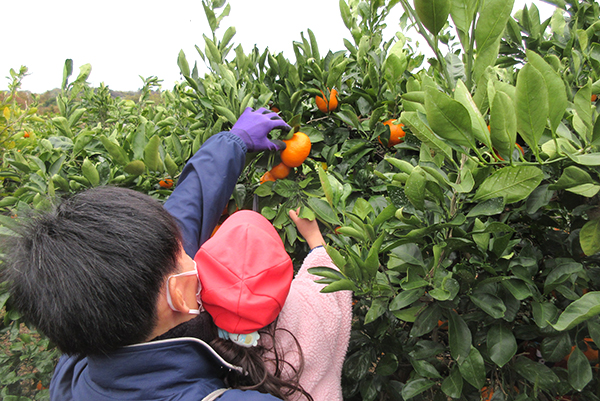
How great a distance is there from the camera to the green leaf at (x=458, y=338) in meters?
0.79

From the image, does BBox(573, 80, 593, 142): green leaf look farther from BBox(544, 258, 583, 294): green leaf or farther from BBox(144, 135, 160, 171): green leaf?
BBox(144, 135, 160, 171): green leaf

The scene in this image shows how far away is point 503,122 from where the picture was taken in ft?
1.57

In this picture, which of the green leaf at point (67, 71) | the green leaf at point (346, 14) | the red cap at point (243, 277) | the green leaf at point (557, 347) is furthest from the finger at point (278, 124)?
the green leaf at point (67, 71)

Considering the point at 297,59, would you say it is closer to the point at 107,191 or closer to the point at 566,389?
the point at 107,191

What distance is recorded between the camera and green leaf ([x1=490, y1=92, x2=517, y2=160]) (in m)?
0.47

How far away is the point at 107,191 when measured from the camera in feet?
2.78

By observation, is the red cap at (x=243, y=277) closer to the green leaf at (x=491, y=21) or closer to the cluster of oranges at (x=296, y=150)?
the cluster of oranges at (x=296, y=150)

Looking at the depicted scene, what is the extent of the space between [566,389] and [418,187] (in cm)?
70

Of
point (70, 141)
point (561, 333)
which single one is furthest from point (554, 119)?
point (70, 141)

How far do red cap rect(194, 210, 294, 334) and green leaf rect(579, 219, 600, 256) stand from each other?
65 centimetres

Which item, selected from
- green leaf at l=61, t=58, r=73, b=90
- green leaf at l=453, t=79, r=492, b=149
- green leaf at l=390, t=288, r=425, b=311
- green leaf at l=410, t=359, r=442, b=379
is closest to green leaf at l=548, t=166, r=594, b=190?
green leaf at l=453, t=79, r=492, b=149

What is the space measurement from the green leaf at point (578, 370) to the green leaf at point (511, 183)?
1.56ft

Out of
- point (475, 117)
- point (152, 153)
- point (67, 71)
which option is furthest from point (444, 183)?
point (67, 71)

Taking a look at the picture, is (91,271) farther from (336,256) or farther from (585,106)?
(585,106)
